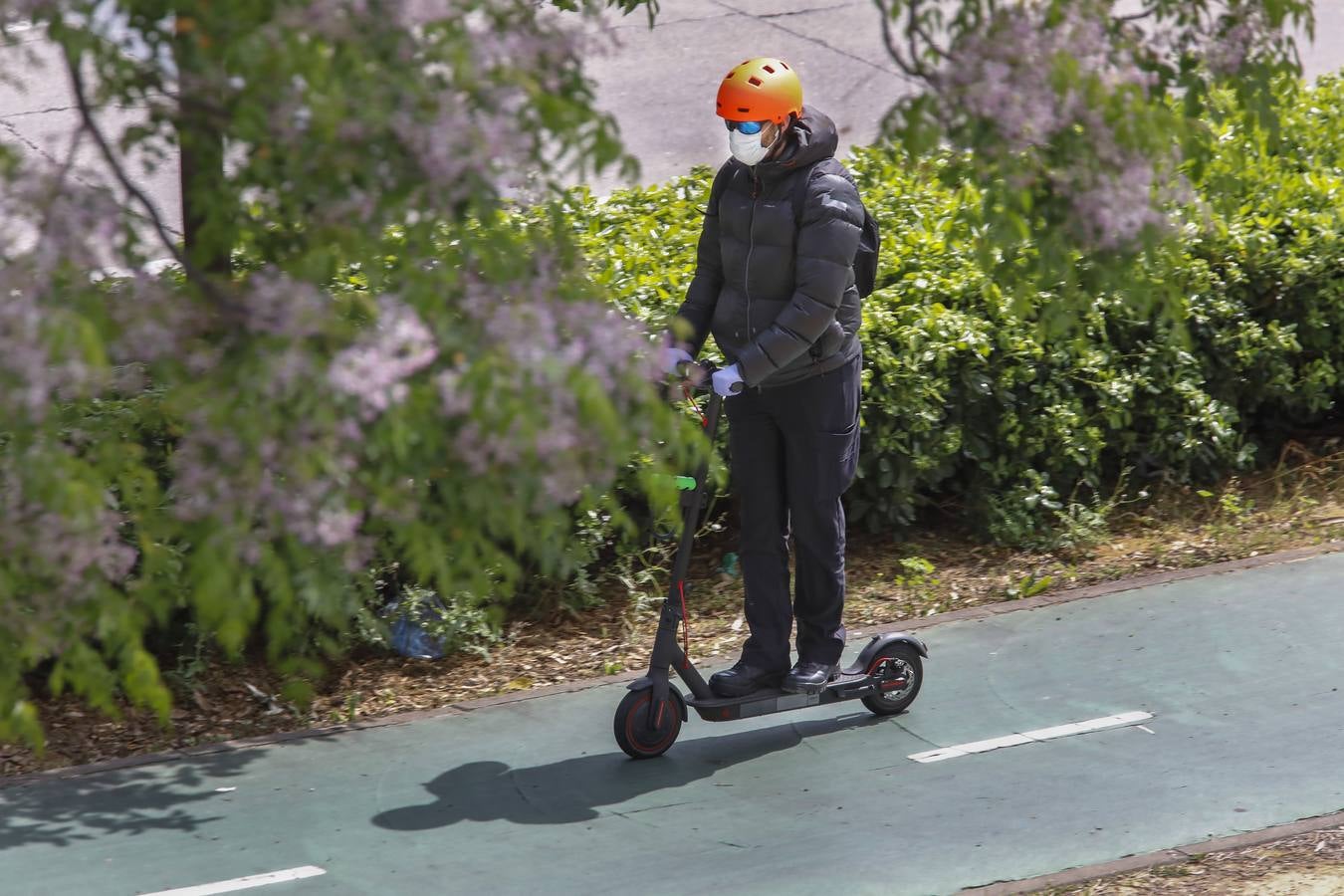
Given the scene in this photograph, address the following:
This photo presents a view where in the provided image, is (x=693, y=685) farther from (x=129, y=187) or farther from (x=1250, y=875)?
(x=129, y=187)

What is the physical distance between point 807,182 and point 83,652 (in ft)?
9.67

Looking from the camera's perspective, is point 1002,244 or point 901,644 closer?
point 1002,244

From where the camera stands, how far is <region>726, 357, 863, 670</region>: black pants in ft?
19.1

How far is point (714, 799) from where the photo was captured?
5.69 metres

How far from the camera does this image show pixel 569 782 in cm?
583

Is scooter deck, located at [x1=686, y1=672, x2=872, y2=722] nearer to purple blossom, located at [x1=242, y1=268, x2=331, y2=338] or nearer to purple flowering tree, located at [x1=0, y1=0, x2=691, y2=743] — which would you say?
purple flowering tree, located at [x1=0, y1=0, x2=691, y2=743]

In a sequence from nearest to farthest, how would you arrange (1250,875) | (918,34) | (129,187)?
(129,187)
(918,34)
(1250,875)

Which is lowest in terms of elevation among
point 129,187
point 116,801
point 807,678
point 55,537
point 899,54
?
point 116,801

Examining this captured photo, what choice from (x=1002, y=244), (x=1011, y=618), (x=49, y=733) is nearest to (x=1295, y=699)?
(x=1011, y=618)

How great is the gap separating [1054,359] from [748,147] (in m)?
2.32

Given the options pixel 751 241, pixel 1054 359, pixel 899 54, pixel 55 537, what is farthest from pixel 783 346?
pixel 55 537

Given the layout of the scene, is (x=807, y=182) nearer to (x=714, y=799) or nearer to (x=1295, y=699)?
(x=714, y=799)

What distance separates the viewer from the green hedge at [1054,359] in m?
7.19

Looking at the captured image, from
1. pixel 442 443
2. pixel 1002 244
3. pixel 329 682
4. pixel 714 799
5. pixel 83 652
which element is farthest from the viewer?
pixel 329 682
